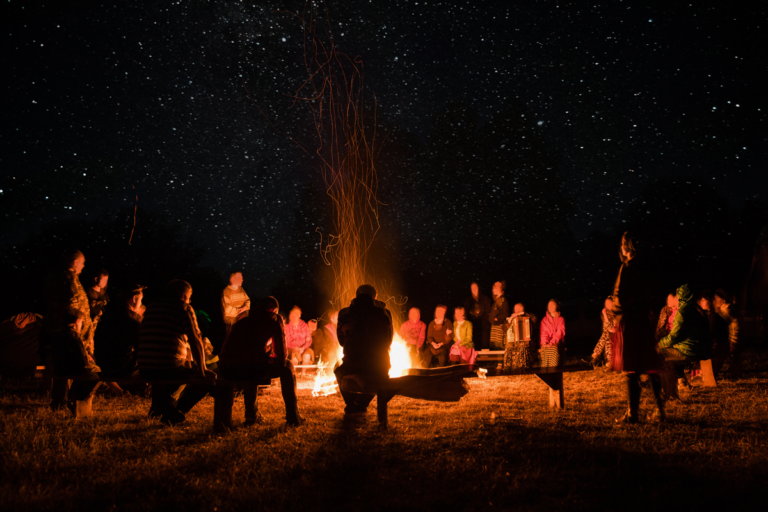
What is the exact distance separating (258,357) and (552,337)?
7425mm

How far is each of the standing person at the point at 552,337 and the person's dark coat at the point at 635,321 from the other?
5636 mm

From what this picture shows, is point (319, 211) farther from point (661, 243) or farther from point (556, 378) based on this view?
point (661, 243)

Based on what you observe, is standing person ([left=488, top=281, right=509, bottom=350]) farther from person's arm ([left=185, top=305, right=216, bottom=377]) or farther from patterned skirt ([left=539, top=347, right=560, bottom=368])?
person's arm ([left=185, top=305, right=216, bottom=377])

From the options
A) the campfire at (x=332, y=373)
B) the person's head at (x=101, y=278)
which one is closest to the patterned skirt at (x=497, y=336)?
the campfire at (x=332, y=373)

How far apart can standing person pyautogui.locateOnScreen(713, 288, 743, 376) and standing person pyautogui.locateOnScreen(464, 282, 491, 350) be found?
5013 millimetres

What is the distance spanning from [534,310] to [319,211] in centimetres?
1132

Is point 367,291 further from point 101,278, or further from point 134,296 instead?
point 101,278

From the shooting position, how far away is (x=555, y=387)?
20.8 ft

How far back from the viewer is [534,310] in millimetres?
23078

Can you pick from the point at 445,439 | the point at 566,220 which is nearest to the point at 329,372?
the point at 445,439

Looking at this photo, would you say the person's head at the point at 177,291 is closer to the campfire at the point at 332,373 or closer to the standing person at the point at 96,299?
the campfire at the point at 332,373

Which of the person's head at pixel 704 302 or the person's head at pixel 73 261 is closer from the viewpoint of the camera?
the person's head at pixel 73 261

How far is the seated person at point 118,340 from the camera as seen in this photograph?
596cm

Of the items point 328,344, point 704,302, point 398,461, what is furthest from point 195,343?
point 704,302
